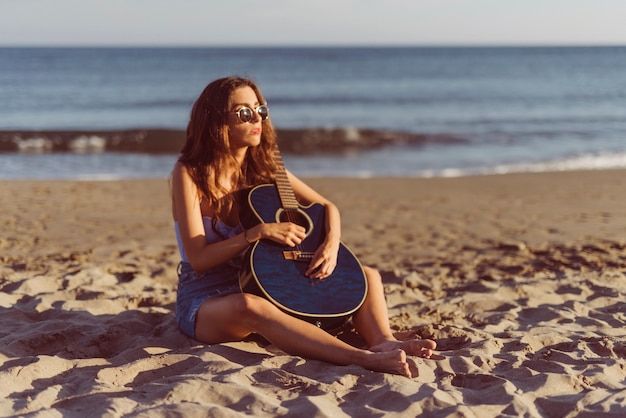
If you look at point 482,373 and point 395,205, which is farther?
point 395,205

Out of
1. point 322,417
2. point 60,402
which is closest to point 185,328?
point 60,402

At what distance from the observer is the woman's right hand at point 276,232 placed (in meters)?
3.68

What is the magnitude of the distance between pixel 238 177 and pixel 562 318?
2046mm

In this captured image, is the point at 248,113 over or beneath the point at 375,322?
over

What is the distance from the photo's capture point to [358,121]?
2077 cm

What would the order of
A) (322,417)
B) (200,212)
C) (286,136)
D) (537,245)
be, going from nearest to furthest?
(322,417) → (200,212) → (537,245) → (286,136)

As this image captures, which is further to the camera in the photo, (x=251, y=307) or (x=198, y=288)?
(x=198, y=288)

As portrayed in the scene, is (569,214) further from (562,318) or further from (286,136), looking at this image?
(286,136)

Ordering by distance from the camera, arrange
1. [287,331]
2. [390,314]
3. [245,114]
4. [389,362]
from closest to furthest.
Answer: [389,362]
[287,331]
[245,114]
[390,314]

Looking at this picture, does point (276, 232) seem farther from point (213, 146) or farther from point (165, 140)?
point (165, 140)

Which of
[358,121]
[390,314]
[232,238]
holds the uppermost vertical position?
[232,238]

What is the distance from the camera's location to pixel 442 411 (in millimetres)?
2902

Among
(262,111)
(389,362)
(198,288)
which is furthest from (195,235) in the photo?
(389,362)

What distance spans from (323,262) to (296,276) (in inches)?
6.0
